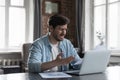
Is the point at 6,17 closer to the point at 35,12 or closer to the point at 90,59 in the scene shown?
the point at 35,12

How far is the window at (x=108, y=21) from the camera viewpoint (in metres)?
5.17

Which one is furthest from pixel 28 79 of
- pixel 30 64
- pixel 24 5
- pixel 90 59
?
pixel 24 5

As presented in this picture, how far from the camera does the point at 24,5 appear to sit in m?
5.68

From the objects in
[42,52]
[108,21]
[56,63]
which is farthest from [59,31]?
[108,21]

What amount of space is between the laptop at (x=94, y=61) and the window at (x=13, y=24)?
3577 mm

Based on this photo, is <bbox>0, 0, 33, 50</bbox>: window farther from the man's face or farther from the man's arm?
the man's arm

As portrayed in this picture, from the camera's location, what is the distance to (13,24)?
555 centimetres

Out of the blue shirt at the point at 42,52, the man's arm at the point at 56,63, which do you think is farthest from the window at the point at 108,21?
the man's arm at the point at 56,63

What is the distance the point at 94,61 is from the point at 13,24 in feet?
12.2

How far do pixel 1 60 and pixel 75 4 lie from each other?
2.25m

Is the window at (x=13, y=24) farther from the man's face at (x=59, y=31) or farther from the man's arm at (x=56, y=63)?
the man's arm at (x=56, y=63)

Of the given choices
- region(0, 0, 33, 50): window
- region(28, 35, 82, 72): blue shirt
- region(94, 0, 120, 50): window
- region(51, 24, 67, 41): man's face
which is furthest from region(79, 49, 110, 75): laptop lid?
region(0, 0, 33, 50): window

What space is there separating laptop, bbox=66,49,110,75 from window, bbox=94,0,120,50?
296cm

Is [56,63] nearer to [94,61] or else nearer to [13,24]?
[94,61]
